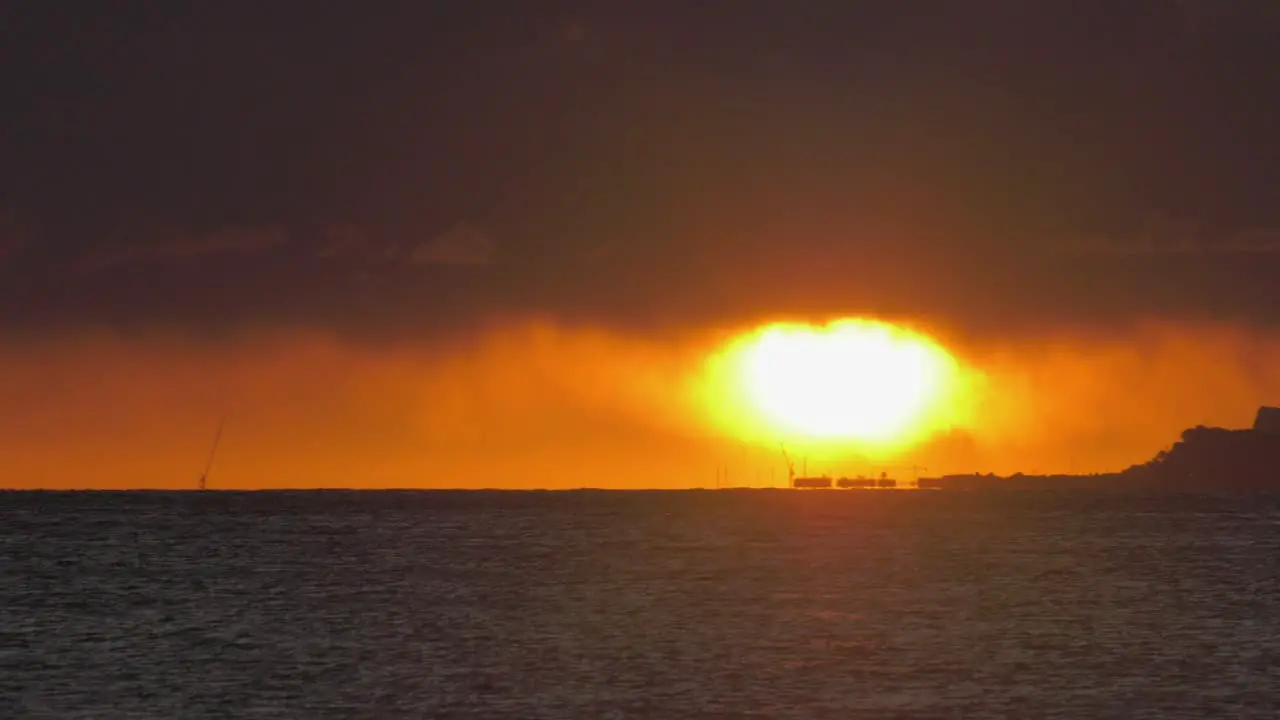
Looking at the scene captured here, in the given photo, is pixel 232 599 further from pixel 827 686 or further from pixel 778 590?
pixel 827 686

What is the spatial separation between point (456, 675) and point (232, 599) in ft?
231

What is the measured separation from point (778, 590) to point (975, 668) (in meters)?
64.9

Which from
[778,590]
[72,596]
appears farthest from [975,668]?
[72,596]

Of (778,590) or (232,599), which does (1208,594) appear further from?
(232,599)

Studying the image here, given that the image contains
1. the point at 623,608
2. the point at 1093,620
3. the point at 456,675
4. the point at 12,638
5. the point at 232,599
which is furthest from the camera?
the point at 232,599

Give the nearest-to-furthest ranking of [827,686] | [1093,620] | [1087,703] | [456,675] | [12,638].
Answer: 1. [1087,703]
2. [827,686]
3. [456,675]
4. [12,638]
5. [1093,620]

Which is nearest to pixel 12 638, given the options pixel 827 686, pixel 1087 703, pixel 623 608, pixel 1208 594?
pixel 623 608

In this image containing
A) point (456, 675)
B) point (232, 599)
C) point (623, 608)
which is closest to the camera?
point (456, 675)

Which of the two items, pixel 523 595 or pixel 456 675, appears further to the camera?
pixel 523 595

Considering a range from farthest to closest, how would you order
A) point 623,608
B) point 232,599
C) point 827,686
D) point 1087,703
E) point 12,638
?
point 232,599 → point 623,608 → point 12,638 → point 827,686 → point 1087,703

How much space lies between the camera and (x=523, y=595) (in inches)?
6693

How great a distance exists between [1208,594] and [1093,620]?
37544 mm

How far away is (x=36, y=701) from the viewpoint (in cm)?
8994

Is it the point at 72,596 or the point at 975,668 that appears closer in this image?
the point at 975,668
